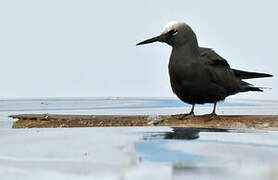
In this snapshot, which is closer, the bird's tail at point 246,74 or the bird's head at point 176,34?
the bird's head at point 176,34

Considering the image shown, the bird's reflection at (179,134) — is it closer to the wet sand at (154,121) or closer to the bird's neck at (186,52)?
the wet sand at (154,121)

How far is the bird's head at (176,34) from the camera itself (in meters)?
10.7

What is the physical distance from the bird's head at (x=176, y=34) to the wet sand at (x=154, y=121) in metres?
1.62

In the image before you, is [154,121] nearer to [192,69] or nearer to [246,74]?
[192,69]

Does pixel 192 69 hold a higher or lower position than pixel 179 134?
higher

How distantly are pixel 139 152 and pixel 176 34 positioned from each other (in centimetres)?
356

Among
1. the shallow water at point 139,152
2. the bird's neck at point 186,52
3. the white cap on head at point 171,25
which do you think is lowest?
the shallow water at point 139,152

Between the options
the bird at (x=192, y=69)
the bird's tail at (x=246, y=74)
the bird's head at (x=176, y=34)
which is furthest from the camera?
the bird's tail at (x=246, y=74)

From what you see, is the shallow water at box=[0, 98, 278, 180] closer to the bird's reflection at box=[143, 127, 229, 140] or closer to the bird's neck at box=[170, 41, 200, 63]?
the bird's reflection at box=[143, 127, 229, 140]

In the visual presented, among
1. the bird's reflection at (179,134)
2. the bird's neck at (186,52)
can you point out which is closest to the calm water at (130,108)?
the bird's neck at (186,52)

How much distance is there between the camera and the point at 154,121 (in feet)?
31.0

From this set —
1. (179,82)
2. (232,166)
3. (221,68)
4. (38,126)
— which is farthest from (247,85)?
(232,166)

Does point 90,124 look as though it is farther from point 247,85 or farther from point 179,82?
point 247,85

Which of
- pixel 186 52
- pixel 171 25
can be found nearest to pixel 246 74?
pixel 186 52
